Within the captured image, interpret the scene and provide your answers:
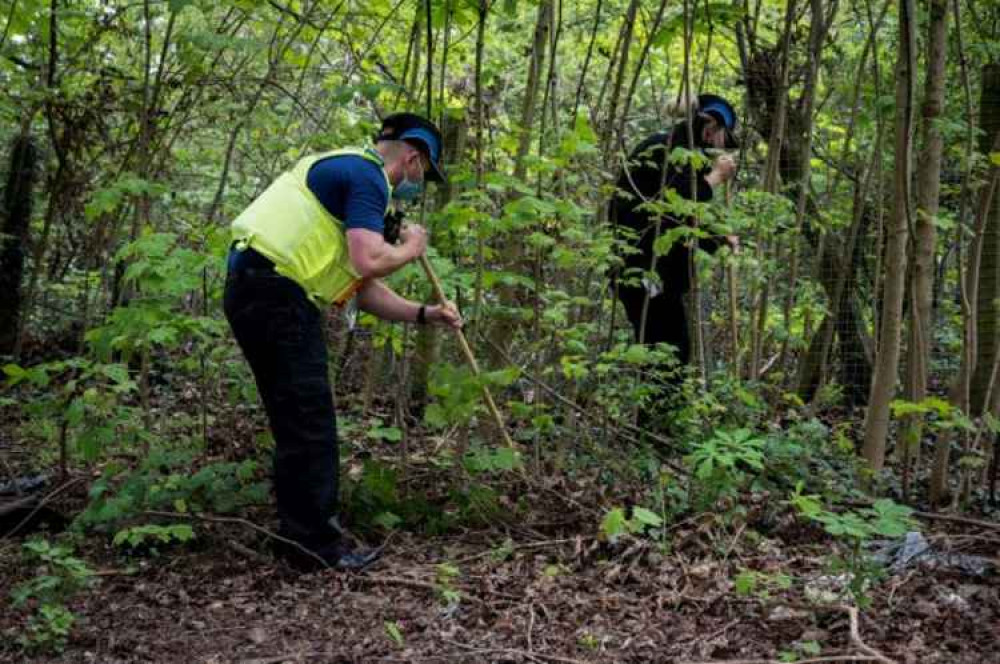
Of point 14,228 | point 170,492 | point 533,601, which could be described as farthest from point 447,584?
point 14,228

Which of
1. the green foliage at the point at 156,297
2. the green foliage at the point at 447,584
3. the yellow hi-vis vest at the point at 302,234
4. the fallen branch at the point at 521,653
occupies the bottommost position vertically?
the fallen branch at the point at 521,653

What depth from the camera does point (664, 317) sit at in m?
6.36

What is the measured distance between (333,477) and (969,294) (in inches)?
140

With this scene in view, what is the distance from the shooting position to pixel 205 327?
4934mm

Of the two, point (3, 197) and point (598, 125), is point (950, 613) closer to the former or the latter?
point (598, 125)

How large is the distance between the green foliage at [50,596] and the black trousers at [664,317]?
11.1 ft

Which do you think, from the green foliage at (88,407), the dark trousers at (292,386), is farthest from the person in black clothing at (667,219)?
the green foliage at (88,407)

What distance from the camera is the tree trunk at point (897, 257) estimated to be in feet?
15.5

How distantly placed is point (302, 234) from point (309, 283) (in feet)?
0.69

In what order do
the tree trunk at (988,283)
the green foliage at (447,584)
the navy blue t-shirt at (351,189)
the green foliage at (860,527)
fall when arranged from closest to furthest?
the green foliage at (860,527), the green foliage at (447,584), the navy blue t-shirt at (351,189), the tree trunk at (988,283)

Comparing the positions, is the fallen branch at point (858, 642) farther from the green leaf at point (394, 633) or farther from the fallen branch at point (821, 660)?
the green leaf at point (394, 633)

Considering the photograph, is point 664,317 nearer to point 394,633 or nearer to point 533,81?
point 533,81

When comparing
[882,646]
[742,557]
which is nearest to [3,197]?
[742,557]

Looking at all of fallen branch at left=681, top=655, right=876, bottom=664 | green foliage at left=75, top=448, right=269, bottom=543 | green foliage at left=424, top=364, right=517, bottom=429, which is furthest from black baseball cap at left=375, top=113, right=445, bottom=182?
fallen branch at left=681, top=655, right=876, bottom=664
